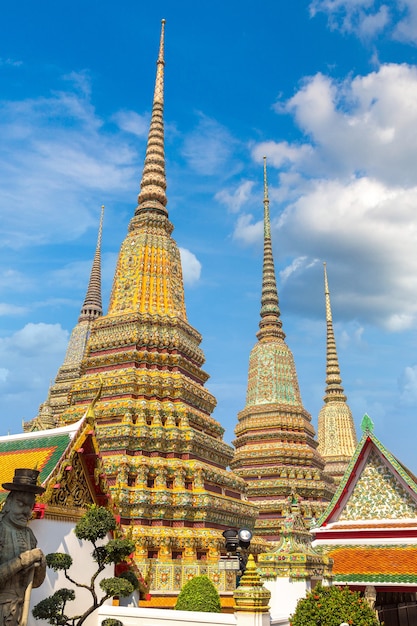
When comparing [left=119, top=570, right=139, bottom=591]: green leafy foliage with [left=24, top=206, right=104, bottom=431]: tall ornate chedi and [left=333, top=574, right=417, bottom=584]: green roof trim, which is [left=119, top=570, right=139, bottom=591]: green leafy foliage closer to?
[left=333, top=574, right=417, bottom=584]: green roof trim

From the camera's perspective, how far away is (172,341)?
2480cm

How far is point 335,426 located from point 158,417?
2872 centimetres

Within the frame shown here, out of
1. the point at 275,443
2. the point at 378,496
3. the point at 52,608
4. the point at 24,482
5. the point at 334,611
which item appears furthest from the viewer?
the point at 275,443

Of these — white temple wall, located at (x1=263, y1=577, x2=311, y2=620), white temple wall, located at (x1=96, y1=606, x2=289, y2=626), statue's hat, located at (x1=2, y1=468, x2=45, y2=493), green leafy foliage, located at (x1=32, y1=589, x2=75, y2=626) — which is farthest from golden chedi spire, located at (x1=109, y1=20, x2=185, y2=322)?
statue's hat, located at (x1=2, y1=468, x2=45, y2=493)

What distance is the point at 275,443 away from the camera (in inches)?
1378

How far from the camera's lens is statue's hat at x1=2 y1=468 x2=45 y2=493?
7730 millimetres

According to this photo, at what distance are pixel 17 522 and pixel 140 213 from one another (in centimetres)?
2397

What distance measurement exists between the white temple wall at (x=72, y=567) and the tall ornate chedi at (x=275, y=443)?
2088 cm

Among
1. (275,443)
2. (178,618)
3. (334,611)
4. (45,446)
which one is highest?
(275,443)

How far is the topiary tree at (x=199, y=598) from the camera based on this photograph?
1393 centimetres

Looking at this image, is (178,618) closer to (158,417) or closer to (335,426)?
(158,417)

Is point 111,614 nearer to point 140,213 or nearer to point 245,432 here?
point 140,213

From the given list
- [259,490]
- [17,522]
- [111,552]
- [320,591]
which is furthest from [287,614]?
[259,490]

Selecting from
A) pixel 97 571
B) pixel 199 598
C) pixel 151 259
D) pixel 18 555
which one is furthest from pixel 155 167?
pixel 18 555
